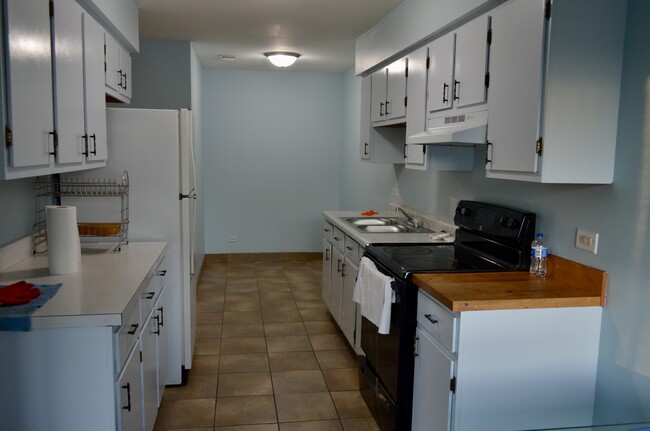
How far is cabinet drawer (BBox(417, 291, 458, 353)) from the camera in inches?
84.3

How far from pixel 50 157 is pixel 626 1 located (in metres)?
2.38

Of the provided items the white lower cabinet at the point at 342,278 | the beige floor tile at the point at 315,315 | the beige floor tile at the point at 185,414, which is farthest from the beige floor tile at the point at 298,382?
the beige floor tile at the point at 315,315

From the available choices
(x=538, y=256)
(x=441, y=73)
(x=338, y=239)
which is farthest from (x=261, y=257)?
(x=538, y=256)

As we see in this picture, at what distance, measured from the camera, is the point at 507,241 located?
8.89 feet

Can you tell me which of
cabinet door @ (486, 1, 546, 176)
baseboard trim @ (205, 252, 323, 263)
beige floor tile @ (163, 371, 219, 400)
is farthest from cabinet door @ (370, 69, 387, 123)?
baseboard trim @ (205, 252, 323, 263)

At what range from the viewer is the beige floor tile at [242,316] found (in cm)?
488

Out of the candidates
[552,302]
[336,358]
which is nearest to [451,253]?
[552,302]

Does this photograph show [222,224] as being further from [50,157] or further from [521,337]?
[521,337]

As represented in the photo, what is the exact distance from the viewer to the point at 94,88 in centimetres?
283

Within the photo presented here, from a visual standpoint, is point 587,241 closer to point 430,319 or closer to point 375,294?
point 430,319

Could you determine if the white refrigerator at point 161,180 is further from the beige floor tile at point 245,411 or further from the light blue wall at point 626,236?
the light blue wall at point 626,236

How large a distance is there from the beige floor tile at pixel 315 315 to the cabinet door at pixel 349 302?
797 millimetres

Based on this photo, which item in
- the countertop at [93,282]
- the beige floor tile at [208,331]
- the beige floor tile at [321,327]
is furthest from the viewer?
the beige floor tile at [321,327]

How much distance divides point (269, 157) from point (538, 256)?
5.16m
